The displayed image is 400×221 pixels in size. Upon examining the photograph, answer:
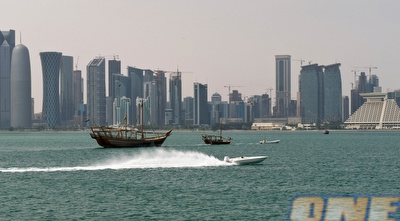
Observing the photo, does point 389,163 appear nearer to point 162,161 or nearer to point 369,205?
point 162,161

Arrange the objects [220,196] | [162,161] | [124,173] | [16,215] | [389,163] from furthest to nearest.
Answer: [389,163], [162,161], [124,173], [220,196], [16,215]

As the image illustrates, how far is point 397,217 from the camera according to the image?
5862cm

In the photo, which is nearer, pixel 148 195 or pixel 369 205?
pixel 369 205

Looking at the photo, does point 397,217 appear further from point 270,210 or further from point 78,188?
point 78,188

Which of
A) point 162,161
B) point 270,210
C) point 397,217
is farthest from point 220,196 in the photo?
point 162,161

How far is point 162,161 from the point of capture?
115938 mm

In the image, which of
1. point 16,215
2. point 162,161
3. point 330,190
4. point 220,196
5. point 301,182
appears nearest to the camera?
point 16,215

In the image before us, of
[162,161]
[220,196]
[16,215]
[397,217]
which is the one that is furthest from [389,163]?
[16,215]

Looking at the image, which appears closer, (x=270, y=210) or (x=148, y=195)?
(x=270, y=210)

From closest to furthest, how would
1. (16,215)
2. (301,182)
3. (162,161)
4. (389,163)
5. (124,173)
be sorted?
(16,215) → (301,182) → (124,173) → (162,161) → (389,163)

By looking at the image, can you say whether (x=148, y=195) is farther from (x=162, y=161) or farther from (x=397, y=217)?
(x=162, y=161)

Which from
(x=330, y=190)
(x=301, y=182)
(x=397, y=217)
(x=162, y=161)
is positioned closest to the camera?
(x=397, y=217)

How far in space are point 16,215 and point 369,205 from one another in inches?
1259

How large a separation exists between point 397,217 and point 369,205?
7.58 m
